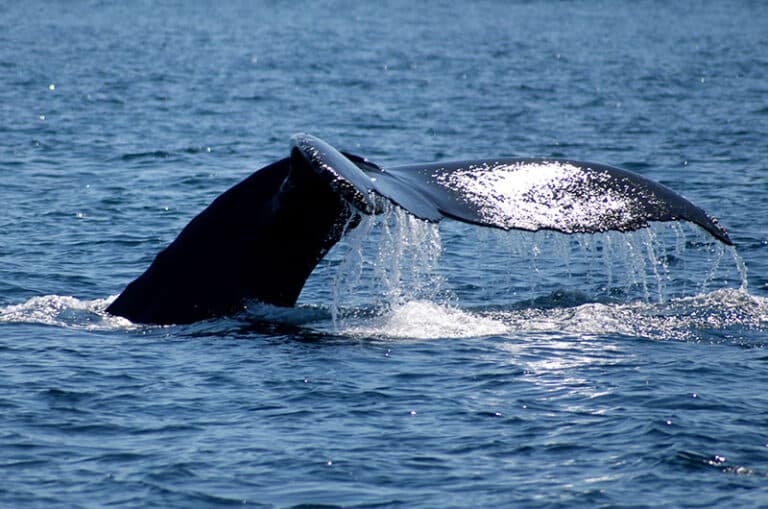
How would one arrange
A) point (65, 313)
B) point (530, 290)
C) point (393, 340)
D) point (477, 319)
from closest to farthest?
point (393, 340)
point (477, 319)
point (65, 313)
point (530, 290)

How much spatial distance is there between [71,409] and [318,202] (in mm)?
1936

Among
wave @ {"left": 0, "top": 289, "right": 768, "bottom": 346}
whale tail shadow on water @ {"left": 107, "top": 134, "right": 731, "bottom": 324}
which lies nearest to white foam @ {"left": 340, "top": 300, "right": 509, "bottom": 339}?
wave @ {"left": 0, "top": 289, "right": 768, "bottom": 346}

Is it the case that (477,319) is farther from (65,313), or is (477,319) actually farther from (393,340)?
(65,313)

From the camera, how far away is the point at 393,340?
9.20 metres

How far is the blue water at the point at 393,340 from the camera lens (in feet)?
22.1

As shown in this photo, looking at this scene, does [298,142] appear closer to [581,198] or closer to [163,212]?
[581,198]

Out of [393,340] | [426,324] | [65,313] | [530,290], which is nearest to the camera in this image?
[393,340]

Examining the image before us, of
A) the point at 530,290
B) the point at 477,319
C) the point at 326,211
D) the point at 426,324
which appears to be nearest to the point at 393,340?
the point at 426,324

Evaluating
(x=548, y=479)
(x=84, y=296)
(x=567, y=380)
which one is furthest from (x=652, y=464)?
(x=84, y=296)

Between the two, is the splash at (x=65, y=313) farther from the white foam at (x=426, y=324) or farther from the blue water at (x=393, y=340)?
the white foam at (x=426, y=324)

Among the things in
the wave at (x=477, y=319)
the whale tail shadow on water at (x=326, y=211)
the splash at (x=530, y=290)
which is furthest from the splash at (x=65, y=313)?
the splash at (x=530, y=290)

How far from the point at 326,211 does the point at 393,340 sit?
52.5 inches

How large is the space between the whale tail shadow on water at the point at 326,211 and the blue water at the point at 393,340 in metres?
0.27

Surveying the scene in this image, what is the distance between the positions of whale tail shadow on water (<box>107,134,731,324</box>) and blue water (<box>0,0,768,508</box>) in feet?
0.88
